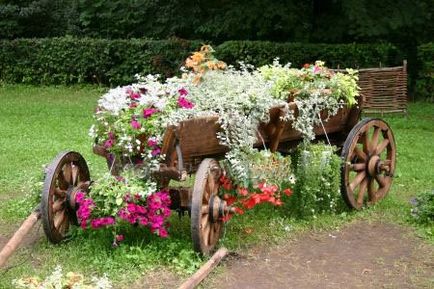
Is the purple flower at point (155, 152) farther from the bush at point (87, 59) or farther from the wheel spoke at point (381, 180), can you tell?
the bush at point (87, 59)

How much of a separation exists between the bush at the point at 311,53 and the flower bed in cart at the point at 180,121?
10.0 m

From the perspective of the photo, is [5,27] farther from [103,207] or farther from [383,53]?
[103,207]

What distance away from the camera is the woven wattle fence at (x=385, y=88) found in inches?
530

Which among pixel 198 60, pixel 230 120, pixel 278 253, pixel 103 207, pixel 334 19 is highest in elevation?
pixel 334 19

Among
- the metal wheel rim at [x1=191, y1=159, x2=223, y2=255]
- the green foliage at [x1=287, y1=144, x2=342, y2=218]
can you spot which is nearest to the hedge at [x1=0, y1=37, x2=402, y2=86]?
the green foliage at [x1=287, y1=144, x2=342, y2=218]

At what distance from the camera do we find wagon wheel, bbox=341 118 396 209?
6.50 m

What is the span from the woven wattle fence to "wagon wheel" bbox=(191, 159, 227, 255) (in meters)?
8.72

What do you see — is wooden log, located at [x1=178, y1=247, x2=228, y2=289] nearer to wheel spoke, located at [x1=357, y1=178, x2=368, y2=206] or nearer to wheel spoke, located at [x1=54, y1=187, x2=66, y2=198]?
wheel spoke, located at [x1=54, y1=187, x2=66, y2=198]

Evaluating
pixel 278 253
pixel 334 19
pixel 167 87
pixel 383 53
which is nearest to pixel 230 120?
pixel 167 87

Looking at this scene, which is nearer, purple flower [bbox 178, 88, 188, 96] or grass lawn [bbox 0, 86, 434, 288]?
grass lawn [bbox 0, 86, 434, 288]

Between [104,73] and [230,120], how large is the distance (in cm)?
1336

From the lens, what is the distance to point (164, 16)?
19438mm

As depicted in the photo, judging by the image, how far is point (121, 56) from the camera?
59.0 feet

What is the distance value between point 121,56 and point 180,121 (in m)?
13.3
